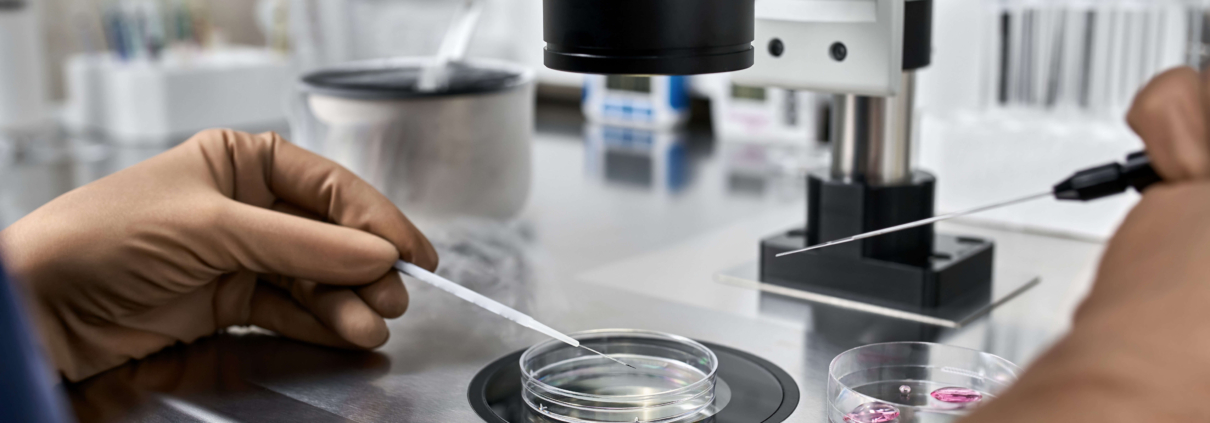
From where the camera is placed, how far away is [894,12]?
1.90 ft

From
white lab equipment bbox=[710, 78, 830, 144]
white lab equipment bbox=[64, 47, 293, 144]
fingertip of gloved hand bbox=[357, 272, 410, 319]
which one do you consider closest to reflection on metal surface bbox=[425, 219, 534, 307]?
fingertip of gloved hand bbox=[357, 272, 410, 319]

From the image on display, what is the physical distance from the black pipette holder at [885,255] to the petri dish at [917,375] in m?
0.13

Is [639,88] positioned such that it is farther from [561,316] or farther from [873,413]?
[873,413]

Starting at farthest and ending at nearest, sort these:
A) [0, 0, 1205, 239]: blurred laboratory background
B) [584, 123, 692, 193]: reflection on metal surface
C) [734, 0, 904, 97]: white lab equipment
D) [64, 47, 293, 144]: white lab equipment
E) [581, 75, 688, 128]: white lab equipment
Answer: [64, 47, 293, 144]: white lab equipment → [581, 75, 688, 128]: white lab equipment → [584, 123, 692, 193]: reflection on metal surface → [0, 0, 1205, 239]: blurred laboratory background → [734, 0, 904, 97]: white lab equipment

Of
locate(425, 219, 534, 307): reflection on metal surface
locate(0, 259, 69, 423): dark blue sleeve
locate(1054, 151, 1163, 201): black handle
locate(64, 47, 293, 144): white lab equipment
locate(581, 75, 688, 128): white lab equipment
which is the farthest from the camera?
locate(64, 47, 293, 144): white lab equipment

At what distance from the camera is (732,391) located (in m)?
0.51

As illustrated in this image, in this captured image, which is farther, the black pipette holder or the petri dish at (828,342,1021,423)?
the black pipette holder

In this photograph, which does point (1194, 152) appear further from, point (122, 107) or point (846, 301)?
point (122, 107)

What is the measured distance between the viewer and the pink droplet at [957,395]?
484 millimetres

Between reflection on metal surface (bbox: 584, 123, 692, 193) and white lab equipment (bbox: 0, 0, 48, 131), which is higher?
white lab equipment (bbox: 0, 0, 48, 131)

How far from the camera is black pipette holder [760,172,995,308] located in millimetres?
639

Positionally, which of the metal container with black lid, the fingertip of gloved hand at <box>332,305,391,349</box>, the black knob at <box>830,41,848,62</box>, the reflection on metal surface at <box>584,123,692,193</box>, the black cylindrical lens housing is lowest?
the reflection on metal surface at <box>584,123,692,193</box>

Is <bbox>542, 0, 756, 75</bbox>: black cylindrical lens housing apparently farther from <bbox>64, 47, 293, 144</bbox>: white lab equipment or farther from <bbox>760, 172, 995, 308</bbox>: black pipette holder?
<bbox>64, 47, 293, 144</bbox>: white lab equipment

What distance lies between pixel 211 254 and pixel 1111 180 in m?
0.44
